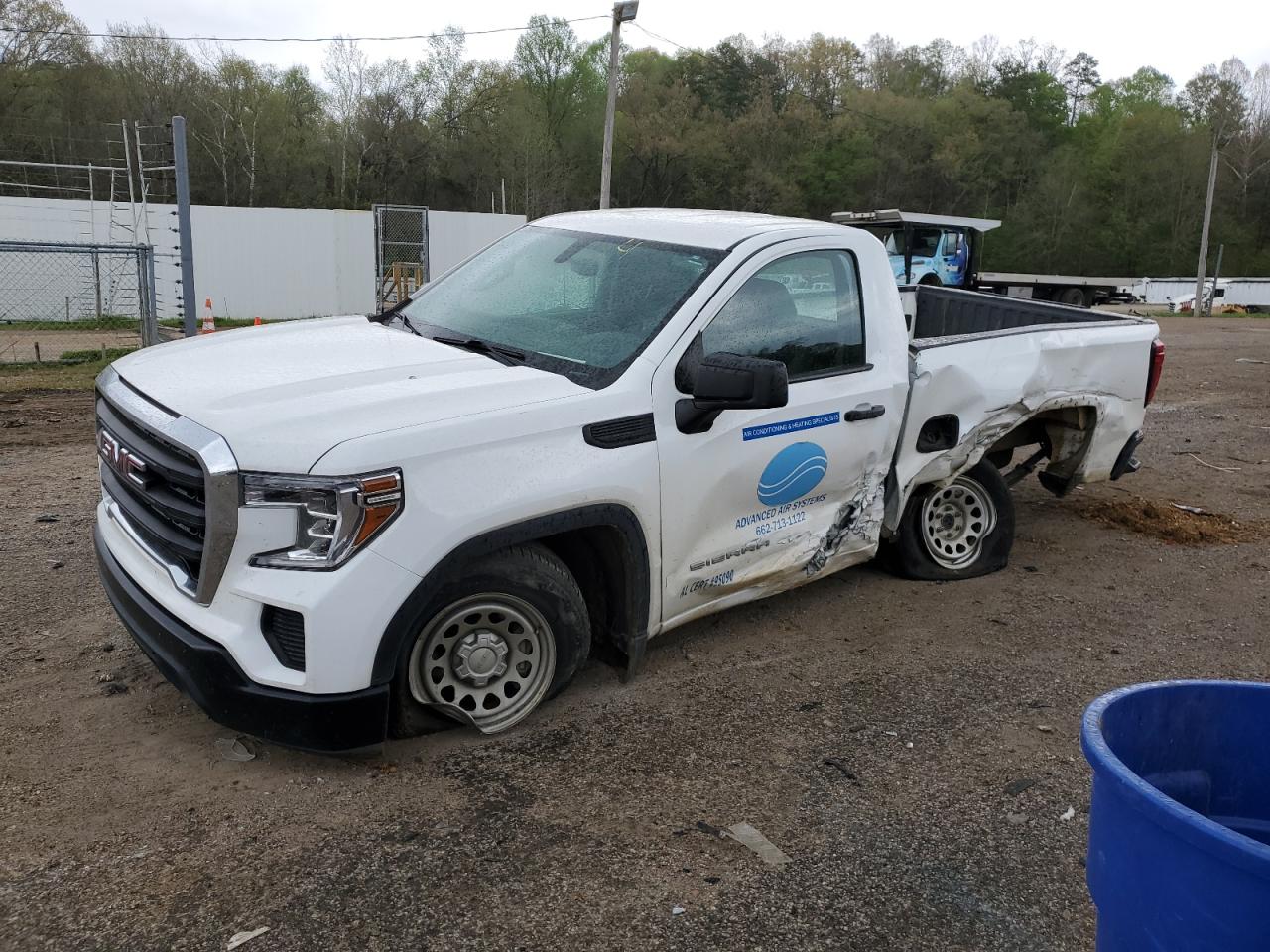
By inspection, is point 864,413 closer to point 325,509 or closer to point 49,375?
point 325,509

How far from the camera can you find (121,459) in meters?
3.48

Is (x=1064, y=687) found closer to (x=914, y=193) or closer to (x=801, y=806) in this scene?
(x=801, y=806)

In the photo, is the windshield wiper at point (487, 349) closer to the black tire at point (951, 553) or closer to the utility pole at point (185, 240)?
the black tire at point (951, 553)

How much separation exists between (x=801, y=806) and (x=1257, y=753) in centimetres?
160

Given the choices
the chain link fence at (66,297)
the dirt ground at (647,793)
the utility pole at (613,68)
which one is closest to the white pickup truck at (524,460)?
the dirt ground at (647,793)

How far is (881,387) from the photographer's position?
454 cm

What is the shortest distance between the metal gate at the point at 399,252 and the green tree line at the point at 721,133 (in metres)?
18.0

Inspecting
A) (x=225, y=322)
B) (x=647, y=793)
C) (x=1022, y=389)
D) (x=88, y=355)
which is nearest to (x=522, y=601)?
(x=647, y=793)

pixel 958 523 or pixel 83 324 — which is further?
pixel 83 324

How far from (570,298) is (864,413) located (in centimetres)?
139

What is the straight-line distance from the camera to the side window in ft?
13.3

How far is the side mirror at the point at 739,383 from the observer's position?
351 centimetres

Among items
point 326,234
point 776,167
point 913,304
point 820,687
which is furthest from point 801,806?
point 776,167

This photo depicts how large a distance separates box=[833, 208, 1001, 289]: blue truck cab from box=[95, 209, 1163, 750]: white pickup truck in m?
19.6
